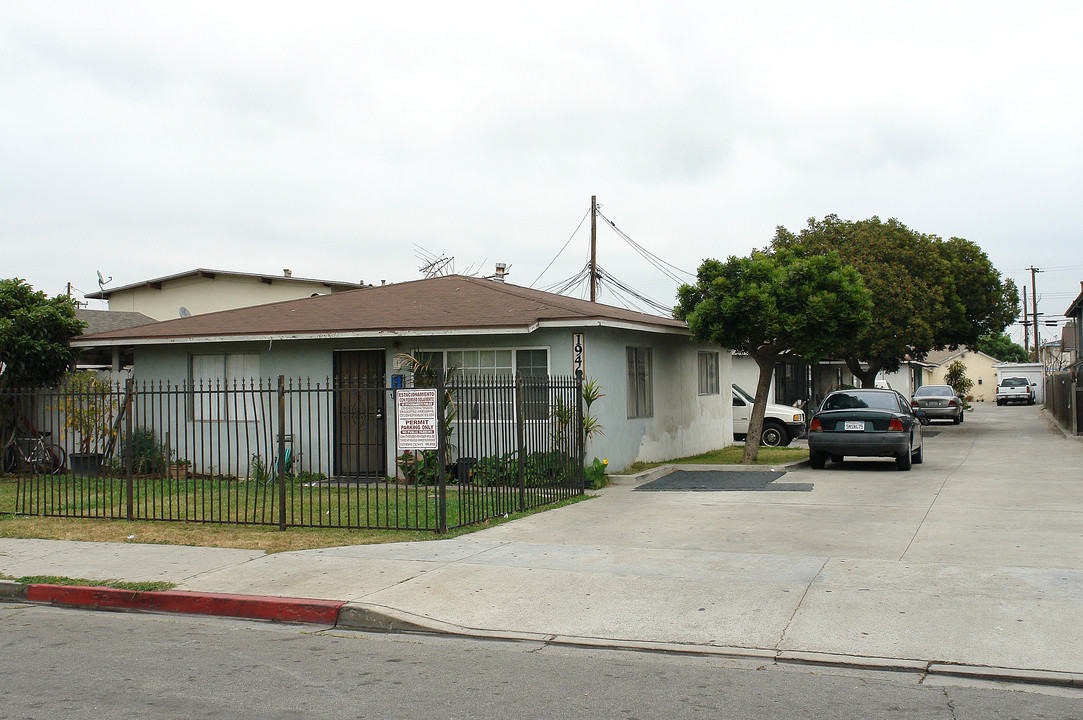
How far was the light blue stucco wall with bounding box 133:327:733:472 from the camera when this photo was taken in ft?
52.6

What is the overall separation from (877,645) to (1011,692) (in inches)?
36.6

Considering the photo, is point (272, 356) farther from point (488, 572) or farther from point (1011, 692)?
point (1011, 692)

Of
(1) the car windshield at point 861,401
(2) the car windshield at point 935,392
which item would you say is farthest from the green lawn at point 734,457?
(2) the car windshield at point 935,392

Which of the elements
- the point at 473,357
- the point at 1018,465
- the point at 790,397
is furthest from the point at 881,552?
the point at 790,397

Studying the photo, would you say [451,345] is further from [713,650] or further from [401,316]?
[713,650]

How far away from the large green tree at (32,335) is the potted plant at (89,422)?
54 centimetres

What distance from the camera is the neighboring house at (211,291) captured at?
117 feet

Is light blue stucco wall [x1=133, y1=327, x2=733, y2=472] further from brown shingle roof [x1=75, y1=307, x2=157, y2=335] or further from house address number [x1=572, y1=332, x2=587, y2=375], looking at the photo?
brown shingle roof [x1=75, y1=307, x2=157, y2=335]

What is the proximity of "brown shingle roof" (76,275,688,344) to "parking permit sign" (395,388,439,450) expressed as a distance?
443cm

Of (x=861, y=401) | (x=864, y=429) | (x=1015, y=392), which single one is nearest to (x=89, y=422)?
(x=864, y=429)

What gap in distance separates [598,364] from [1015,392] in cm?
5245

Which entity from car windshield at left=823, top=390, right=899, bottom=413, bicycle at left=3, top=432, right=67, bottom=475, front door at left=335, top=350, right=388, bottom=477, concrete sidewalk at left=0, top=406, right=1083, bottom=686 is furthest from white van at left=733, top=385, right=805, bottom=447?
bicycle at left=3, top=432, right=67, bottom=475

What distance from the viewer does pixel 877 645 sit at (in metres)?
6.41

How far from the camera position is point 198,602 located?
8.02m
